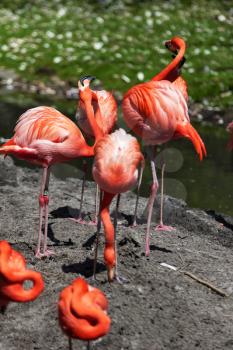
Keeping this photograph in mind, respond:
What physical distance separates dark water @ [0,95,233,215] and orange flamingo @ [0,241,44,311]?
13.3 ft

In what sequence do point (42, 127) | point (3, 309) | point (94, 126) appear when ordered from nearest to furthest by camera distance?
point (3, 309), point (94, 126), point (42, 127)

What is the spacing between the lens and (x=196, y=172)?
474 inches

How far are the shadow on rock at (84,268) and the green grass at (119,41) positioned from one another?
465 inches

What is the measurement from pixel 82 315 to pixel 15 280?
55 centimetres

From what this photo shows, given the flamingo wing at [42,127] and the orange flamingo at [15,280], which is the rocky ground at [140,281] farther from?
the flamingo wing at [42,127]

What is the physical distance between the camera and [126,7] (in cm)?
2648

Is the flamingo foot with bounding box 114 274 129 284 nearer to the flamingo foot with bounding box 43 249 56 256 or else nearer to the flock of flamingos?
the flock of flamingos

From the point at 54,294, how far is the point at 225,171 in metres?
6.80

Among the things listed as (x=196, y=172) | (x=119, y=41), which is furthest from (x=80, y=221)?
(x=119, y=41)

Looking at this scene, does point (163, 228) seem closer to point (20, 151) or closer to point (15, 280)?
point (20, 151)

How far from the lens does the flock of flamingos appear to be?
4657 millimetres

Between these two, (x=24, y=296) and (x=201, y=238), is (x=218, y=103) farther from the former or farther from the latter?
(x=24, y=296)

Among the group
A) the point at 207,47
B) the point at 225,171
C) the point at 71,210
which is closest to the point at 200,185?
the point at 225,171

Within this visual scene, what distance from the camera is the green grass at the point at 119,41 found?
19.0 metres
